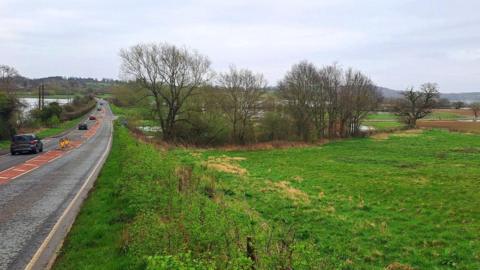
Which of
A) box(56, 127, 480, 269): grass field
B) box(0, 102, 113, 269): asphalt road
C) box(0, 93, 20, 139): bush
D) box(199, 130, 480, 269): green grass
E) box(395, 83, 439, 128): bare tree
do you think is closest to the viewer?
box(56, 127, 480, 269): grass field

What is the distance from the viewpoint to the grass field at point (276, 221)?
7.37 m

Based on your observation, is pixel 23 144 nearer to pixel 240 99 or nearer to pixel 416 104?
pixel 240 99

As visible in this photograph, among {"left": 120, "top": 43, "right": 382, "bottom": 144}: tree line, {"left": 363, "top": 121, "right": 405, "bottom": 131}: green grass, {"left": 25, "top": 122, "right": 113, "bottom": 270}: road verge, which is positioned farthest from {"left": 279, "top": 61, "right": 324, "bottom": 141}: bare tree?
{"left": 25, "top": 122, "right": 113, "bottom": 270}: road verge

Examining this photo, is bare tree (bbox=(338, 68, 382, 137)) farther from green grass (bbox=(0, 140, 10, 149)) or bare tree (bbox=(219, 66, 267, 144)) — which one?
green grass (bbox=(0, 140, 10, 149))

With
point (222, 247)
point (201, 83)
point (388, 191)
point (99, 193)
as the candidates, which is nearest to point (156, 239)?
point (222, 247)

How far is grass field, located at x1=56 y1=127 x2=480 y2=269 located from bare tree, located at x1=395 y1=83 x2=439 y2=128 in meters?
63.0

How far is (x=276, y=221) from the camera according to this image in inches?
592

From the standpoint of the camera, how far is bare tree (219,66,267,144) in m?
56.9

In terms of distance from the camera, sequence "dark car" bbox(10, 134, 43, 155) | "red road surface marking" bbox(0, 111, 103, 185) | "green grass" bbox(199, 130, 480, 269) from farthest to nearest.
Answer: "dark car" bbox(10, 134, 43, 155) → "red road surface marking" bbox(0, 111, 103, 185) → "green grass" bbox(199, 130, 480, 269)

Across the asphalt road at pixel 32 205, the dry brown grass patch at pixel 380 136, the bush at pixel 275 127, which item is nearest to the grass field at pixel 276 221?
the asphalt road at pixel 32 205

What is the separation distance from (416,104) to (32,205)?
283 feet

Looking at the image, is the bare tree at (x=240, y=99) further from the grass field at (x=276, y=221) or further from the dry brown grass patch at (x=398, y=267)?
the dry brown grass patch at (x=398, y=267)

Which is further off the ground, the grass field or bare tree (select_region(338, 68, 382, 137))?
bare tree (select_region(338, 68, 382, 137))

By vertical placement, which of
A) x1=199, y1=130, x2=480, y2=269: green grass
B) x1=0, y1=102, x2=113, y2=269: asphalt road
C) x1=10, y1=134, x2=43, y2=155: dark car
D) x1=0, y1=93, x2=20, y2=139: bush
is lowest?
x1=199, y1=130, x2=480, y2=269: green grass
